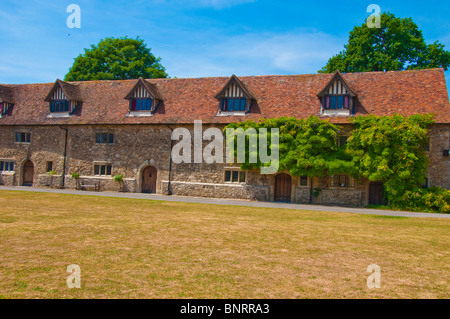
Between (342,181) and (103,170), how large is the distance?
1748 cm

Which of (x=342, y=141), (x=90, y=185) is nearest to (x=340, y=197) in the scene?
(x=342, y=141)

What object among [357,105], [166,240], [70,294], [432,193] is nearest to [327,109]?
[357,105]

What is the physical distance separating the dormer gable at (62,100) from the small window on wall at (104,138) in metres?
3.49

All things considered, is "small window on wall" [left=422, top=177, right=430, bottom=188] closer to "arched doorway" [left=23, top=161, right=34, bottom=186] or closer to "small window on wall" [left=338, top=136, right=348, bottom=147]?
"small window on wall" [left=338, top=136, right=348, bottom=147]

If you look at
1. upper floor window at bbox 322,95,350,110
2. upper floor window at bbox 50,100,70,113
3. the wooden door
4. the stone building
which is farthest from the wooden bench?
the wooden door

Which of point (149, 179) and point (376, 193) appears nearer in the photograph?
point (376, 193)

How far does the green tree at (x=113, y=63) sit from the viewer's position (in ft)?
145

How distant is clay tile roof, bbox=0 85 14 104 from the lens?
32.2 m

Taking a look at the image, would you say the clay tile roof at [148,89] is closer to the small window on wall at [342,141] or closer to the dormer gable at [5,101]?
the dormer gable at [5,101]

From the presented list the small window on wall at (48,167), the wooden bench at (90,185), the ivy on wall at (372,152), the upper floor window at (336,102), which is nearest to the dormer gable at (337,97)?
the upper floor window at (336,102)

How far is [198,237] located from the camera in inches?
399

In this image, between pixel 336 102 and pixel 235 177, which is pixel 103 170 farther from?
pixel 336 102

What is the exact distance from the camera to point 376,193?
23.9 meters
